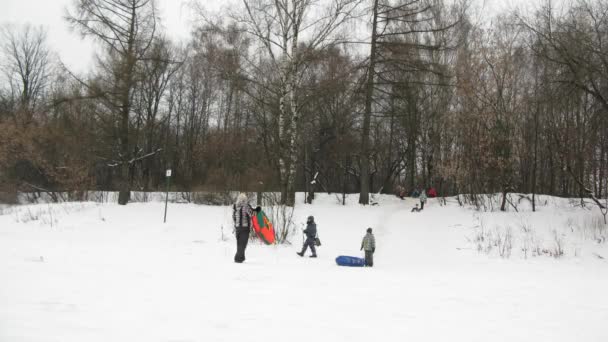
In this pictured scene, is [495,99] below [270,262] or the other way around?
the other way around

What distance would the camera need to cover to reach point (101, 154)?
78.4 ft

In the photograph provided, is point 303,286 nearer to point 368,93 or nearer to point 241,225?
point 241,225

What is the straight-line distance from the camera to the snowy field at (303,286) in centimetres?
460

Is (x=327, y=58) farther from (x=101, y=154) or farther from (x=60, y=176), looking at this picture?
(x=60, y=176)

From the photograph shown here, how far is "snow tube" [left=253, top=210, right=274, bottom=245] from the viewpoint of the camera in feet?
43.4

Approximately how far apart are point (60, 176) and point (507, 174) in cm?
2345

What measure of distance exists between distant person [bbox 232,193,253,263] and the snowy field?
38 cm

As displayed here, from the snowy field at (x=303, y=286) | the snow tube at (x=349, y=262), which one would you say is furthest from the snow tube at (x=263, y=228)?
the snow tube at (x=349, y=262)

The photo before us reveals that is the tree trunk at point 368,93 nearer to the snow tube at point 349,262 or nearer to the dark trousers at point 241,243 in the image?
the snow tube at point 349,262

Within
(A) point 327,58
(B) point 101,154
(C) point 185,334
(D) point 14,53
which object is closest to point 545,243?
(A) point 327,58

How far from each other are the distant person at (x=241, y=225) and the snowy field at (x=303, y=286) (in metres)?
0.38

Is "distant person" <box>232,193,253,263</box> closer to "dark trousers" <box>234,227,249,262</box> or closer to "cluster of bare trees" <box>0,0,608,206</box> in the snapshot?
"dark trousers" <box>234,227,249,262</box>

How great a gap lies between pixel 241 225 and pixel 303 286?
10.9 ft

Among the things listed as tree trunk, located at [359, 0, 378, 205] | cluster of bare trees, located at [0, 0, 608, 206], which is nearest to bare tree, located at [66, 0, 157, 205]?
cluster of bare trees, located at [0, 0, 608, 206]
